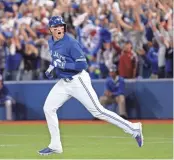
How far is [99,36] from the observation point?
16453mm

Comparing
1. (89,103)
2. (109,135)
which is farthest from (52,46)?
(109,135)

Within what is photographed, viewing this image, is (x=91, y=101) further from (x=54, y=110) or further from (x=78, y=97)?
(x=54, y=110)

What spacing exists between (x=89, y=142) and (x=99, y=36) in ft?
18.6

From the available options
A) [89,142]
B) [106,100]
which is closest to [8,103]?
[106,100]

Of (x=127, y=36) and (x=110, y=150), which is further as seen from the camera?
(x=127, y=36)

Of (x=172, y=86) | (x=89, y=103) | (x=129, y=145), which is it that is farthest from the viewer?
(x=172, y=86)

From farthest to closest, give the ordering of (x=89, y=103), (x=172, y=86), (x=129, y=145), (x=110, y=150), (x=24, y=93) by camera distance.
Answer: (x=24, y=93) → (x=172, y=86) → (x=129, y=145) → (x=110, y=150) → (x=89, y=103)

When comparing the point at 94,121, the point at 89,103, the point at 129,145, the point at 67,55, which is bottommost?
the point at 94,121

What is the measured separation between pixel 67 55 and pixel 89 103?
772 mm

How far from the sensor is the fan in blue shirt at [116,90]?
16.3m

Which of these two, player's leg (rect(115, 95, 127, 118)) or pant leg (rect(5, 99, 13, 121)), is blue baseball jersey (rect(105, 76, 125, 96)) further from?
pant leg (rect(5, 99, 13, 121))

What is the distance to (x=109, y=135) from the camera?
500 inches

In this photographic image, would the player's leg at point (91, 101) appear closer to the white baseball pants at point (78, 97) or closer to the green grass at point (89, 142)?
the white baseball pants at point (78, 97)

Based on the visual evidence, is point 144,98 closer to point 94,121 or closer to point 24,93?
point 94,121
